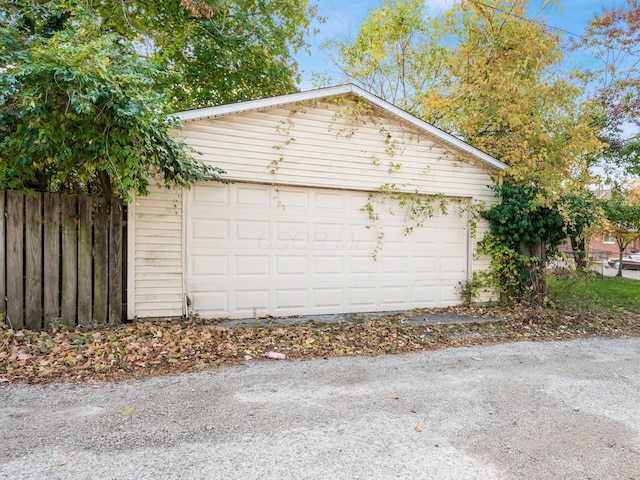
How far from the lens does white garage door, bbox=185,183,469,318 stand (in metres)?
5.94

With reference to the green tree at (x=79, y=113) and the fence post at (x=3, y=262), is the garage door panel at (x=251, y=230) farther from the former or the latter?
the fence post at (x=3, y=262)

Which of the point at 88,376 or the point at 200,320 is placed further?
the point at 200,320

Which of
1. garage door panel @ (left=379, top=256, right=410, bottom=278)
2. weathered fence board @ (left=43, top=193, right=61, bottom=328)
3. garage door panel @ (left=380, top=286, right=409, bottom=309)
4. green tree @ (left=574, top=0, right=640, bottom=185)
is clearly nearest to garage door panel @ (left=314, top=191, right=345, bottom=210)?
garage door panel @ (left=379, top=256, right=410, bottom=278)

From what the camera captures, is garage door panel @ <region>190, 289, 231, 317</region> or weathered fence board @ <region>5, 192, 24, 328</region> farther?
garage door panel @ <region>190, 289, 231, 317</region>

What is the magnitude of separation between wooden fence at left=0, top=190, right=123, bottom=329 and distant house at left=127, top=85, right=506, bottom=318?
285mm

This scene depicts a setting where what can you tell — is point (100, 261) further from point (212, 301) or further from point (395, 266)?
point (395, 266)

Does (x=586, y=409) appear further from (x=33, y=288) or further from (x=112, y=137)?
(x=33, y=288)

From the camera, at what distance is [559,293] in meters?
7.44

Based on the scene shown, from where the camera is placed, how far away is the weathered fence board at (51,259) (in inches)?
194

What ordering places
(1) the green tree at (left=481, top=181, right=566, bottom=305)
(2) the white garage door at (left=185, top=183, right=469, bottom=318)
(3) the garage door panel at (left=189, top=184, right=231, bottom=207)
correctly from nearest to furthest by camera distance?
1. (3) the garage door panel at (left=189, top=184, right=231, bottom=207)
2. (2) the white garage door at (left=185, top=183, right=469, bottom=318)
3. (1) the green tree at (left=481, top=181, right=566, bottom=305)

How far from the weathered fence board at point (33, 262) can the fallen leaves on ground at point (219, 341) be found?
309 mm

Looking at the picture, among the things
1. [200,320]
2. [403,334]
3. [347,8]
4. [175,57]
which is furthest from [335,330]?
[347,8]

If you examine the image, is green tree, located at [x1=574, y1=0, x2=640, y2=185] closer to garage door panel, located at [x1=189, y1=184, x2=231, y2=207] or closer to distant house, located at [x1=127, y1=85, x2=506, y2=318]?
distant house, located at [x1=127, y1=85, x2=506, y2=318]

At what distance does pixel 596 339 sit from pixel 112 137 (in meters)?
6.86
